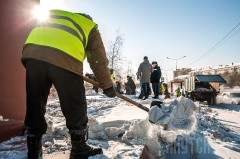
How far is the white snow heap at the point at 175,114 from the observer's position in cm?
337

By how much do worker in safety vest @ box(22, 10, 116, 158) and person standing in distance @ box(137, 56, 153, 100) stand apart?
7.92m

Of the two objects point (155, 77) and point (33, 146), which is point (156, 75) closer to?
point (155, 77)

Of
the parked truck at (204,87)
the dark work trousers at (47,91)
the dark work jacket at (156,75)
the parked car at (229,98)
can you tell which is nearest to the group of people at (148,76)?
the dark work jacket at (156,75)

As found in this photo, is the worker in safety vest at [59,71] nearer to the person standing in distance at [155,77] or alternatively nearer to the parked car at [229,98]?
the person standing in distance at [155,77]

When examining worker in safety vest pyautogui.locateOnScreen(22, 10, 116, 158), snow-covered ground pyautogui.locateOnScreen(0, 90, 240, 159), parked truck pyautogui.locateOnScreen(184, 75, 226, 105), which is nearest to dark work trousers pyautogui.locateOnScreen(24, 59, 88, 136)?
worker in safety vest pyautogui.locateOnScreen(22, 10, 116, 158)

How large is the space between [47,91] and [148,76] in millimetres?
8104

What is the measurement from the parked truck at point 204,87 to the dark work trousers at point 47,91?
1450 cm

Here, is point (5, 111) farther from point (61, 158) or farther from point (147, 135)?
point (147, 135)

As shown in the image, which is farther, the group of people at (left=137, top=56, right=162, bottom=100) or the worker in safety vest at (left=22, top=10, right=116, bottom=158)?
the group of people at (left=137, top=56, right=162, bottom=100)

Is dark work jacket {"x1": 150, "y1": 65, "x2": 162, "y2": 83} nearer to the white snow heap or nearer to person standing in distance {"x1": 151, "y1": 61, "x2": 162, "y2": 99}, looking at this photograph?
person standing in distance {"x1": 151, "y1": 61, "x2": 162, "y2": 99}

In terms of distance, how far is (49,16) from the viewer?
201 centimetres

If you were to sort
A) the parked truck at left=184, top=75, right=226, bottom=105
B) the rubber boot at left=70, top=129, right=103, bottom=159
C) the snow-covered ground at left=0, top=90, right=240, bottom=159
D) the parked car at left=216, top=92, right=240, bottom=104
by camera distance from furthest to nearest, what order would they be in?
the parked car at left=216, top=92, right=240, bottom=104, the parked truck at left=184, top=75, right=226, bottom=105, the snow-covered ground at left=0, top=90, right=240, bottom=159, the rubber boot at left=70, top=129, right=103, bottom=159

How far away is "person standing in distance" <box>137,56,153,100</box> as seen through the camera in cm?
992

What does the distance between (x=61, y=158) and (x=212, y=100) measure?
14627 millimetres
